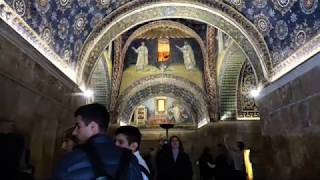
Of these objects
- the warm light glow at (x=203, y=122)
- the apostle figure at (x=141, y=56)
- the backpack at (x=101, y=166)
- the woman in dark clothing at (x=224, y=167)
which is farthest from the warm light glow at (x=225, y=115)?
the backpack at (x=101, y=166)

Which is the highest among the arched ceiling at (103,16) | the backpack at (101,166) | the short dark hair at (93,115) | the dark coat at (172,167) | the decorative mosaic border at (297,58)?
the arched ceiling at (103,16)

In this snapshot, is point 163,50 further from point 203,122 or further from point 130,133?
point 130,133

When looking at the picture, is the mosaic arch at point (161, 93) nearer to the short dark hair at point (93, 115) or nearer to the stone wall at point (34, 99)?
the stone wall at point (34, 99)

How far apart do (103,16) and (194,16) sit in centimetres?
177

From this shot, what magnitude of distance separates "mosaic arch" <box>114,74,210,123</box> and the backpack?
33.9 feet

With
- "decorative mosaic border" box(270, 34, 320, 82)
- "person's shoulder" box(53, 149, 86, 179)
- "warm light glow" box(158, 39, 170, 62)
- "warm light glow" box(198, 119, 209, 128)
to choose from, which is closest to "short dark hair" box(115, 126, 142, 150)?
"person's shoulder" box(53, 149, 86, 179)

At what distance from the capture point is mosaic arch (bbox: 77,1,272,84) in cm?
624

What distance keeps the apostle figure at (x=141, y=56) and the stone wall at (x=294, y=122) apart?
6669 mm

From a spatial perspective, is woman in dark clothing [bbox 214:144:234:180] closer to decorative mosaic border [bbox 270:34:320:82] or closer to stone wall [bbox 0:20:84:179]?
decorative mosaic border [bbox 270:34:320:82]

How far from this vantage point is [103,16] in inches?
248

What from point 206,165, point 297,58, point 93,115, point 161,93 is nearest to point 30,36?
point 93,115

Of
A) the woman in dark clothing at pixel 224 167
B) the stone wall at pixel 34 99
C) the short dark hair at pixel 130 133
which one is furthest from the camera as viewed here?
the woman in dark clothing at pixel 224 167

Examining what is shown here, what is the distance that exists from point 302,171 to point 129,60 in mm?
8665

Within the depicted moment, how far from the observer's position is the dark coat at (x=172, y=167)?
3969 mm
